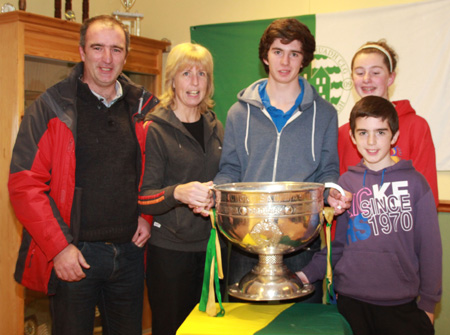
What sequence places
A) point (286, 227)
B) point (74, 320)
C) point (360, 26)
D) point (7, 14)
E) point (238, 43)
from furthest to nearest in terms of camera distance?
1. point (238, 43)
2. point (360, 26)
3. point (7, 14)
4. point (74, 320)
5. point (286, 227)

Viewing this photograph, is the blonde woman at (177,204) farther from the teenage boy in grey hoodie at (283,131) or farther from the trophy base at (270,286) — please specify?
the trophy base at (270,286)

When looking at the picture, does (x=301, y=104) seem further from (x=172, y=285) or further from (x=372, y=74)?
(x=172, y=285)

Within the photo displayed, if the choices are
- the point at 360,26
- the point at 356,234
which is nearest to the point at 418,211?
the point at 356,234

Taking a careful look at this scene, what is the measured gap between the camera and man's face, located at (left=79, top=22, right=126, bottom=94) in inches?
81.8

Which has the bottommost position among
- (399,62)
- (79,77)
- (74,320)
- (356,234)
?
(74,320)

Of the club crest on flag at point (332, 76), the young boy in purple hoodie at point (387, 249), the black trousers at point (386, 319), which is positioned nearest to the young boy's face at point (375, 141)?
the young boy in purple hoodie at point (387, 249)

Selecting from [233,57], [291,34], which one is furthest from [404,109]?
[233,57]

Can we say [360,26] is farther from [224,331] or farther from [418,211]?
[224,331]

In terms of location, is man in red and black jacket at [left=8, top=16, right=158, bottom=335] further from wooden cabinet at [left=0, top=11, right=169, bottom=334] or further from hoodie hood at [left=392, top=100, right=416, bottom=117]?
hoodie hood at [left=392, top=100, right=416, bottom=117]

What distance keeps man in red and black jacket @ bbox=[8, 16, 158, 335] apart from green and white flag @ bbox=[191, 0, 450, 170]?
1.57m

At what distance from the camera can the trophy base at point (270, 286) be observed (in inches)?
63.2

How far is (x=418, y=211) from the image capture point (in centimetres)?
171

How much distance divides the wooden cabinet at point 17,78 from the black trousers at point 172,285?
1144 millimetres

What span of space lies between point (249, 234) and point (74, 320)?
86 cm
